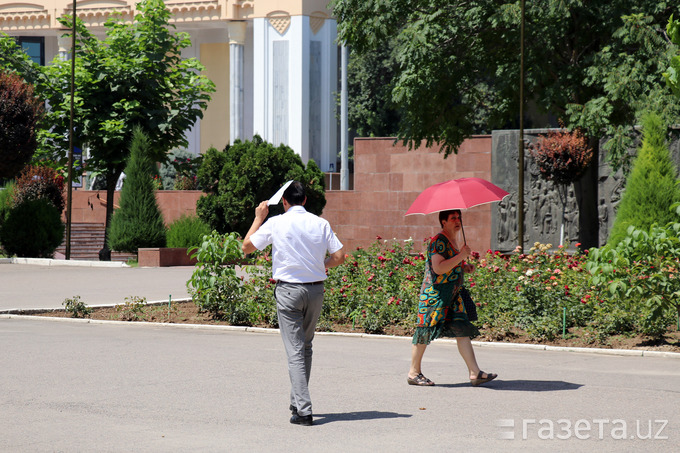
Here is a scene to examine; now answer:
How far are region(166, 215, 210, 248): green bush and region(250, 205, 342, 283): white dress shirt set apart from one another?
2104cm

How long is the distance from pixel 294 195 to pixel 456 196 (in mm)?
1882

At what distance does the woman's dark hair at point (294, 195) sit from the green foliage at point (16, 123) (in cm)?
2197

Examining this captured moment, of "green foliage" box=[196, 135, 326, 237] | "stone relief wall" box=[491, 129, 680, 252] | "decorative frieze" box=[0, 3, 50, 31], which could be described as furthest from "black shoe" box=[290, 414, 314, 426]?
"decorative frieze" box=[0, 3, 50, 31]

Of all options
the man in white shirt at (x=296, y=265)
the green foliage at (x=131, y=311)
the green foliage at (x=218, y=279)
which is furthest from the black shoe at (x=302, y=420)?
the green foliage at (x=131, y=311)

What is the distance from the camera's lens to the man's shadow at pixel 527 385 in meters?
8.83

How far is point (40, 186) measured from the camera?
32.1 meters

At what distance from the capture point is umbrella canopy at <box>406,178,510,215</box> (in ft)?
28.8

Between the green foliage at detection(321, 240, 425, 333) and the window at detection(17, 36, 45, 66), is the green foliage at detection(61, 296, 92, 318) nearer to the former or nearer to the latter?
the green foliage at detection(321, 240, 425, 333)

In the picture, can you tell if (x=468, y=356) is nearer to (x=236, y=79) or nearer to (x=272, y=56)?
(x=272, y=56)

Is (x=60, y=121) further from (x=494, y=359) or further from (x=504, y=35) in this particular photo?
(x=494, y=359)

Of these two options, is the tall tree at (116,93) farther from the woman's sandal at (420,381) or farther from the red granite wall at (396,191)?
the woman's sandal at (420,381)

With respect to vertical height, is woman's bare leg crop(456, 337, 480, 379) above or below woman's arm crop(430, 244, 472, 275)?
below

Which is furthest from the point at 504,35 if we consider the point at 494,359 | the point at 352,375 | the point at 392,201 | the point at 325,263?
the point at 325,263

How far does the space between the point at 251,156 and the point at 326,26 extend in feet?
52.4
